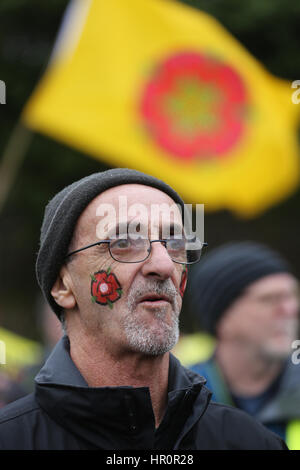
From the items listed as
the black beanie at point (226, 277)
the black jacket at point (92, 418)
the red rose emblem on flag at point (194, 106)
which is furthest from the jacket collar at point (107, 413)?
the red rose emblem on flag at point (194, 106)

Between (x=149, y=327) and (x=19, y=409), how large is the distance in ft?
1.51

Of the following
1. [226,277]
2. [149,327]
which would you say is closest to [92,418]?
[149,327]

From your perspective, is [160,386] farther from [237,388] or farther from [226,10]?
[226,10]

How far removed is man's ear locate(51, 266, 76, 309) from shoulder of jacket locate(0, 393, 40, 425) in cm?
31

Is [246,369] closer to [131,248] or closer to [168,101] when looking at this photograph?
[131,248]

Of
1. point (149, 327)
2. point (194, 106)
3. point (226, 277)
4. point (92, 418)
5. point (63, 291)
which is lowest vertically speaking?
point (92, 418)

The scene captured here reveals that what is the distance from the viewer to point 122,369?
7.48 ft

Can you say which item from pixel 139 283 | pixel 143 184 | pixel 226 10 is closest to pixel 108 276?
pixel 139 283

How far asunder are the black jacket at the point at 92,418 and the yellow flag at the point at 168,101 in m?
4.22

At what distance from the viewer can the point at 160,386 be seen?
232 cm

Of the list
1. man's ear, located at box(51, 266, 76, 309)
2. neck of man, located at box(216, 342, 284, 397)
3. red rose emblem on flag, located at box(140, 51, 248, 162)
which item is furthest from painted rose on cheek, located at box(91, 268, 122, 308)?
red rose emblem on flag, located at box(140, 51, 248, 162)

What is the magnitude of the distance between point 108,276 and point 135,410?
418 mm

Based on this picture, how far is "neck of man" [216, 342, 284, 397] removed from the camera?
164 inches

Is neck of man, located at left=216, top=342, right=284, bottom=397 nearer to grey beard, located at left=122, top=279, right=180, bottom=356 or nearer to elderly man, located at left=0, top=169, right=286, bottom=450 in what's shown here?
elderly man, located at left=0, top=169, right=286, bottom=450
